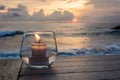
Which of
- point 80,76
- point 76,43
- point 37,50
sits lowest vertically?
point 76,43

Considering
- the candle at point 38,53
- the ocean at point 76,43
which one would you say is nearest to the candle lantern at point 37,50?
the candle at point 38,53

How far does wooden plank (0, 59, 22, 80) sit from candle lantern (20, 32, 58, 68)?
7 centimetres

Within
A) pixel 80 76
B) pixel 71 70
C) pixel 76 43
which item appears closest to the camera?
pixel 80 76

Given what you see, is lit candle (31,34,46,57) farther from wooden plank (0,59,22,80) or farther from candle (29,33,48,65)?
wooden plank (0,59,22,80)

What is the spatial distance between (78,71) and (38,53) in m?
0.19

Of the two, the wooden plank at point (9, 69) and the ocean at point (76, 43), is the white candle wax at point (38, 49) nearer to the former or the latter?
the wooden plank at point (9, 69)

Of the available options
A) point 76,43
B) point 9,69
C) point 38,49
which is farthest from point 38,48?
point 76,43

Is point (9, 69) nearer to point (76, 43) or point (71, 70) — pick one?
point (71, 70)

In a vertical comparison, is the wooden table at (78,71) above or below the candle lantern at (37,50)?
below

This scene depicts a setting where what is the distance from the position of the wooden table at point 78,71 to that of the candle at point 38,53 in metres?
0.05

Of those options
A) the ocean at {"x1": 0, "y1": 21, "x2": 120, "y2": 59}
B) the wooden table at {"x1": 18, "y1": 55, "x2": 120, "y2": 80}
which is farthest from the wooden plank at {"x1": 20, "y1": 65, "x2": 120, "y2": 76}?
the ocean at {"x1": 0, "y1": 21, "x2": 120, "y2": 59}

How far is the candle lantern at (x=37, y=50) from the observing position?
50.5 inches

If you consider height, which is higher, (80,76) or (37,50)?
(37,50)

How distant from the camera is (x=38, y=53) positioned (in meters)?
1.28
